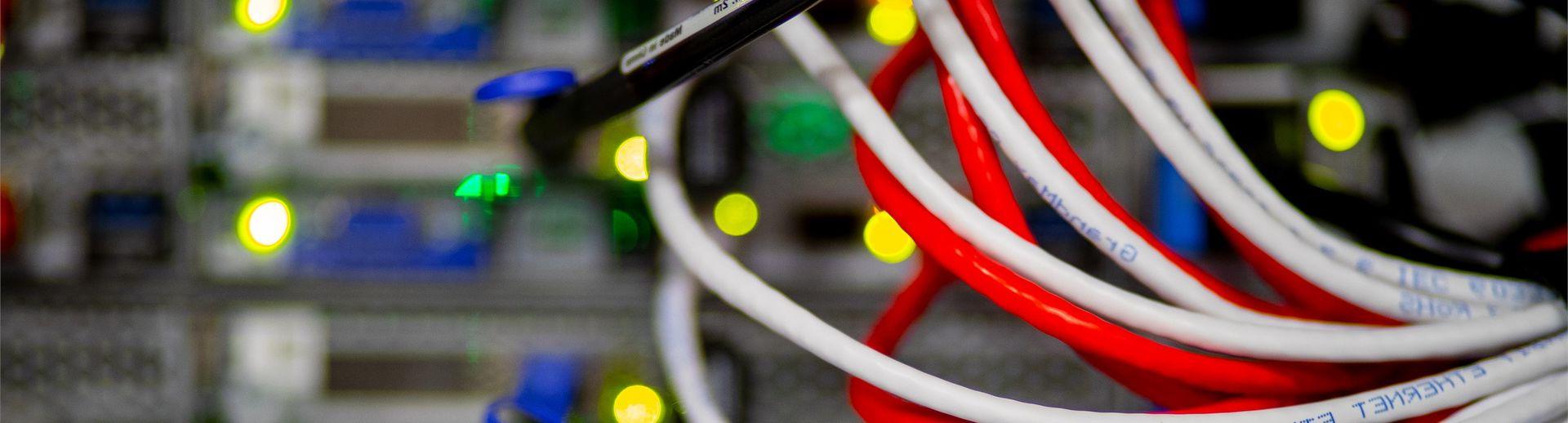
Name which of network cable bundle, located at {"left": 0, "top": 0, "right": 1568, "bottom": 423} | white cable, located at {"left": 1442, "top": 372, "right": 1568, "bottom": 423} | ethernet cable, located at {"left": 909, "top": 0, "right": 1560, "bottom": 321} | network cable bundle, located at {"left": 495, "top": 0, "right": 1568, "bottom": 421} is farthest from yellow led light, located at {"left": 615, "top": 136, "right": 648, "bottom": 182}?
white cable, located at {"left": 1442, "top": 372, "right": 1568, "bottom": 423}

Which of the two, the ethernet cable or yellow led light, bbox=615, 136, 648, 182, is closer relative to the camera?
the ethernet cable

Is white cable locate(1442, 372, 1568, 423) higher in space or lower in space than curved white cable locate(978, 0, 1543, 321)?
lower

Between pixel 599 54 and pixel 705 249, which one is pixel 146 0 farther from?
pixel 705 249

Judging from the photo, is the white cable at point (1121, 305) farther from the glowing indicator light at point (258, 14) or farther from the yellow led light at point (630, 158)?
the glowing indicator light at point (258, 14)

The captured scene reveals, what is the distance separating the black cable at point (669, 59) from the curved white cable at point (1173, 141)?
71 mm

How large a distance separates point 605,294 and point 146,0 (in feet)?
1.20

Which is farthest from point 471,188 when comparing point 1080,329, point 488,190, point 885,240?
point 1080,329

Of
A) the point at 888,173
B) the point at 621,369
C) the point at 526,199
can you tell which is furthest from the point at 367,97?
the point at 888,173

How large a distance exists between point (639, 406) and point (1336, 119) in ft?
1.67

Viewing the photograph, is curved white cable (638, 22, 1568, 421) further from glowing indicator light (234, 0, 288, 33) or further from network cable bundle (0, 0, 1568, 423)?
glowing indicator light (234, 0, 288, 33)

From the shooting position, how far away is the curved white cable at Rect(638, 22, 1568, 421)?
315 mm

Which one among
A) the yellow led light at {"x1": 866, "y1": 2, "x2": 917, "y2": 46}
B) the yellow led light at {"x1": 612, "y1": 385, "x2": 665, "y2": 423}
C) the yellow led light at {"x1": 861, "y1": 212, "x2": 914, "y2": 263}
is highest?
the yellow led light at {"x1": 866, "y1": 2, "x2": 917, "y2": 46}

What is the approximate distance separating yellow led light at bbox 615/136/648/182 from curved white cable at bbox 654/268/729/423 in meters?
0.08

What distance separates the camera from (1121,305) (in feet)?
1.03
